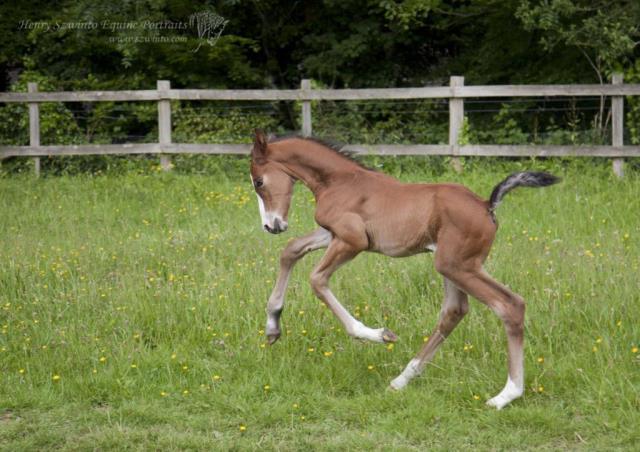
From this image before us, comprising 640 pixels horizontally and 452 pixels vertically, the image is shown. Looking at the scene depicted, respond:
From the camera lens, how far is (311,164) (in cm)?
623

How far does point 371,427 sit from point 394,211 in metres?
1.39

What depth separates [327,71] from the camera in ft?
63.5

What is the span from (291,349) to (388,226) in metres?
1.48

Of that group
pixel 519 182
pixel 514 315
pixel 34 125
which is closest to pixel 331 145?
pixel 519 182

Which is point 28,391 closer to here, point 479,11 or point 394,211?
point 394,211

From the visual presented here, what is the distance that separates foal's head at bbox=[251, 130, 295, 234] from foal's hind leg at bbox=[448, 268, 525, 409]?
48.0 inches

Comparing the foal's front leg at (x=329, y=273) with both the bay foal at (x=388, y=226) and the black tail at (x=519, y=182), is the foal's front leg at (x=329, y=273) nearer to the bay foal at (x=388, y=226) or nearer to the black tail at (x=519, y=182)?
the bay foal at (x=388, y=226)

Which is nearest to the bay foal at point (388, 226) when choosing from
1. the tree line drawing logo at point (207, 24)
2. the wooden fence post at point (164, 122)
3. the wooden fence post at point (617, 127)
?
the wooden fence post at point (617, 127)

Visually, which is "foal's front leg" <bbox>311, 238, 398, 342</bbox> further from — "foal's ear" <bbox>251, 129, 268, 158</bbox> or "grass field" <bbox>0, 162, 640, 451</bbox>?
"foal's ear" <bbox>251, 129, 268, 158</bbox>

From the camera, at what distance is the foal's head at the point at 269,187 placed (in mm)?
6051

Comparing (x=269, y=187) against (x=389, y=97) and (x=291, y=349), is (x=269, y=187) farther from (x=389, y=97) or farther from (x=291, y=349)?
(x=389, y=97)

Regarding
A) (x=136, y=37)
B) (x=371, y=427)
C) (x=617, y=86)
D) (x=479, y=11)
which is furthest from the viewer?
(x=479, y=11)

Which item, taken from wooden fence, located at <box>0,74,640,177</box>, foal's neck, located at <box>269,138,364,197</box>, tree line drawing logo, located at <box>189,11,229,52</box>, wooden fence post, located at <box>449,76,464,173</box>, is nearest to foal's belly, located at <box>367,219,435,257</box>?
foal's neck, located at <box>269,138,364,197</box>

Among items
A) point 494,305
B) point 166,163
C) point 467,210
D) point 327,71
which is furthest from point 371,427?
point 327,71
